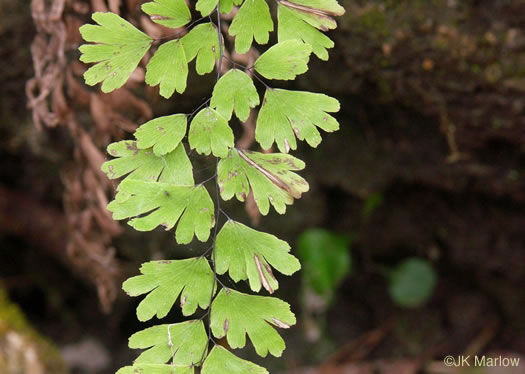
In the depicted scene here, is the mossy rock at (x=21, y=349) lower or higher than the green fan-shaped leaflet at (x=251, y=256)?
lower

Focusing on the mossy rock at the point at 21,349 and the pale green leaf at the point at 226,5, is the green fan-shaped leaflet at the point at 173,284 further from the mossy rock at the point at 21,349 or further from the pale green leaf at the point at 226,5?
the mossy rock at the point at 21,349

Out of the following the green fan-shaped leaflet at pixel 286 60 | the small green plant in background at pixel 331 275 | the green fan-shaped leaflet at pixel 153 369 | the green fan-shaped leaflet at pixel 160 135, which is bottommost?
the small green plant in background at pixel 331 275

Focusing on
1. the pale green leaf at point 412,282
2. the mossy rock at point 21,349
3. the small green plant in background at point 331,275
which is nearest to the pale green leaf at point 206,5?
the small green plant in background at point 331,275

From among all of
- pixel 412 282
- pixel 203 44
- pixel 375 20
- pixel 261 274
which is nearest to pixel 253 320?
pixel 261 274

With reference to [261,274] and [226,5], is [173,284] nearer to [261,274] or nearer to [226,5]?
[261,274]

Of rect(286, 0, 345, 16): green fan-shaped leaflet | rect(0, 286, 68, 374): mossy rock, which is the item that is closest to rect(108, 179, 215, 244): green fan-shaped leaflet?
rect(286, 0, 345, 16): green fan-shaped leaflet

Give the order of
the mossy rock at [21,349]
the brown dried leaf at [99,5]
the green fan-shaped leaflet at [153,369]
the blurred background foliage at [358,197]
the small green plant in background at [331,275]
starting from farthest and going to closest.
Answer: the small green plant in background at [331,275] → the mossy rock at [21,349] → the blurred background foliage at [358,197] → the brown dried leaf at [99,5] → the green fan-shaped leaflet at [153,369]
